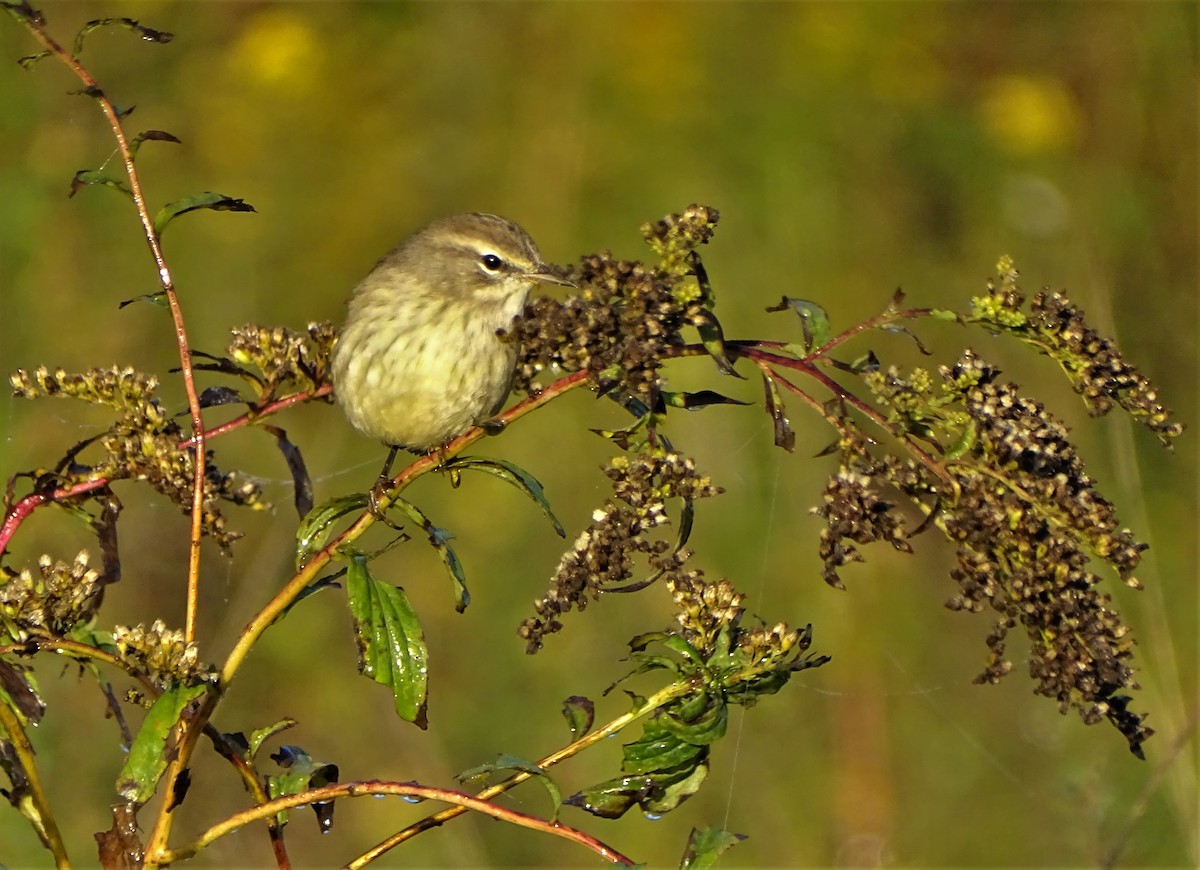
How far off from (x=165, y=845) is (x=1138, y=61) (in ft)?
16.5

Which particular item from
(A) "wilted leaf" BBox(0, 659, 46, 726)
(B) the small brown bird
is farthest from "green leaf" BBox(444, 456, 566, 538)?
(B) the small brown bird

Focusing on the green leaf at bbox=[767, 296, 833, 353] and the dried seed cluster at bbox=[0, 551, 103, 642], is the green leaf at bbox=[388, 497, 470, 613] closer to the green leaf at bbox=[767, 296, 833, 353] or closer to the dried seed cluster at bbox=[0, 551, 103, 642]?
the dried seed cluster at bbox=[0, 551, 103, 642]

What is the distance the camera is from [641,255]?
15.6 feet

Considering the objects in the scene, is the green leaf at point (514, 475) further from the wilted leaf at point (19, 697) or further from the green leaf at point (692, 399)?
the wilted leaf at point (19, 697)

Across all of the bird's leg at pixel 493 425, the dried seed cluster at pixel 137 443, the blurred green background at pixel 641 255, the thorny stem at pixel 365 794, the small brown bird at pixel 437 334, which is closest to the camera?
the thorny stem at pixel 365 794

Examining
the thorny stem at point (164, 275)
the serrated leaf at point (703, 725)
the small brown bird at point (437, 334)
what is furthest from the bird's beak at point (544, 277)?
the serrated leaf at point (703, 725)

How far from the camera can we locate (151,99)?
16.6 ft

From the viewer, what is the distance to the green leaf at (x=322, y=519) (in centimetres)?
149

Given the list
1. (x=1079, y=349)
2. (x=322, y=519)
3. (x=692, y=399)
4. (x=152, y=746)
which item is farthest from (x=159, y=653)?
(x=1079, y=349)

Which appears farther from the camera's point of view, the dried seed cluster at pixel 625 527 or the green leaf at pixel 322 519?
the green leaf at pixel 322 519

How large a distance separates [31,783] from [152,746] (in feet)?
0.43

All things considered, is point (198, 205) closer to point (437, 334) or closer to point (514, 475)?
point (514, 475)

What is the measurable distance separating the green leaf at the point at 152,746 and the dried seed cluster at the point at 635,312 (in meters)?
0.48

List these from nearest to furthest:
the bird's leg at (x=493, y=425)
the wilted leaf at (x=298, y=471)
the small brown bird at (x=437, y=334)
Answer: the bird's leg at (x=493, y=425) → the wilted leaf at (x=298, y=471) → the small brown bird at (x=437, y=334)
